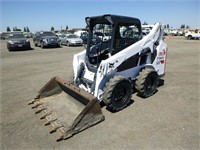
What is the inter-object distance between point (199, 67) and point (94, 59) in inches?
248

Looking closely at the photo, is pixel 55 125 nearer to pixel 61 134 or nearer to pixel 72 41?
pixel 61 134

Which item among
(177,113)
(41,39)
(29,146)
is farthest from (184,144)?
(41,39)

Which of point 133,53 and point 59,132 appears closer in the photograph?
point 59,132

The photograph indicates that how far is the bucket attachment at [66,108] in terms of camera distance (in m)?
3.58

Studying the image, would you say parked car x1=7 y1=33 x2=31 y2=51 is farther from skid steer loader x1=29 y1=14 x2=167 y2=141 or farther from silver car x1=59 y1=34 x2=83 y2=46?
skid steer loader x1=29 y1=14 x2=167 y2=141

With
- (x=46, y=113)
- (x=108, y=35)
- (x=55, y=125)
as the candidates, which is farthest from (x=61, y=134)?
(x=108, y=35)

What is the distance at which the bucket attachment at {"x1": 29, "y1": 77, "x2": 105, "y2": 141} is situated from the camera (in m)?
3.58

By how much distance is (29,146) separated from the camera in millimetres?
3293

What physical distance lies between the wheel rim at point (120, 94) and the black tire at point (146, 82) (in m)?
0.55

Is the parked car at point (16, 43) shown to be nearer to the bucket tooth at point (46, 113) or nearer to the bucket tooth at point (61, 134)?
the bucket tooth at point (46, 113)

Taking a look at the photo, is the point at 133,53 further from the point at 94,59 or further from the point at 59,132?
the point at 59,132

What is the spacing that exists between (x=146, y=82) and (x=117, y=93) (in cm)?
111

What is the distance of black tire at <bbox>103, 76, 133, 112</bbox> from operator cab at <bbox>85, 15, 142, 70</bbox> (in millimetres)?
778

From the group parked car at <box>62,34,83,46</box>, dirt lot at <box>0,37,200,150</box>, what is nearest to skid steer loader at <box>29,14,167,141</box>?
dirt lot at <box>0,37,200,150</box>
